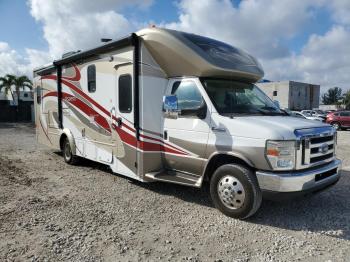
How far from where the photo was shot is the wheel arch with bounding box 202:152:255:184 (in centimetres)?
490

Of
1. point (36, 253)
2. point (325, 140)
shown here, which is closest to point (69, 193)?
point (36, 253)

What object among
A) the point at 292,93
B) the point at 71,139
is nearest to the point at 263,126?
the point at 71,139

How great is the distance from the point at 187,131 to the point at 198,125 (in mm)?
274

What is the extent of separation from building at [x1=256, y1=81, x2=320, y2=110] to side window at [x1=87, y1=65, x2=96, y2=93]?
179 ft

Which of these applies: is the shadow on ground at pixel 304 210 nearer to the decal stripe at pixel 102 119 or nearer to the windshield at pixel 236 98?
the decal stripe at pixel 102 119

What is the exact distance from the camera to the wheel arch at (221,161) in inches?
193

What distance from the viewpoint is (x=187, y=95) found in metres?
5.74

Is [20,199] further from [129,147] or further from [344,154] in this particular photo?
[344,154]

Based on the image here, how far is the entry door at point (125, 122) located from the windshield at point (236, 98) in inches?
63.0

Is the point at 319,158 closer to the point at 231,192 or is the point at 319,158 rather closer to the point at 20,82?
the point at 231,192

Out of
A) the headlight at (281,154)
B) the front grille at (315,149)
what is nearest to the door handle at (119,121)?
the headlight at (281,154)

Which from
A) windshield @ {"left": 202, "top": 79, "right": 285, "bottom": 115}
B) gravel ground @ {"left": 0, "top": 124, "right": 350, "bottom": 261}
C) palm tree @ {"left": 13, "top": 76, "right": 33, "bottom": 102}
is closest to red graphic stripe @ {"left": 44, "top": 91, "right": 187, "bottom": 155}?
gravel ground @ {"left": 0, "top": 124, "right": 350, "bottom": 261}

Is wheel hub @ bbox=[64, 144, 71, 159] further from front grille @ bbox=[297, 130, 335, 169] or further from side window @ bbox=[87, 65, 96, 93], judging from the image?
front grille @ bbox=[297, 130, 335, 169]

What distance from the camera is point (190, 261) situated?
3855mm
